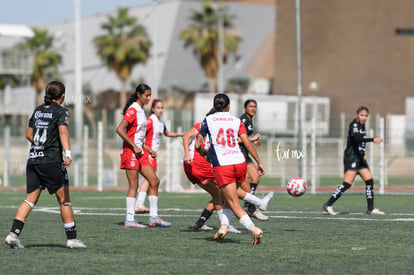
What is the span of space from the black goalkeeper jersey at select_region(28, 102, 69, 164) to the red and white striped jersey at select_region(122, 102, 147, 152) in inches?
123

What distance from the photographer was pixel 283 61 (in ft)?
213

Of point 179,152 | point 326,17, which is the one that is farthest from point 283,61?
point 179,152

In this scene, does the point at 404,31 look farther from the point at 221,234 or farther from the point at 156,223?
the point at 221,234

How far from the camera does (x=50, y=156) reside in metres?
11.2

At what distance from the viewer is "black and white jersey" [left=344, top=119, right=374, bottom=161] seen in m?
17.1

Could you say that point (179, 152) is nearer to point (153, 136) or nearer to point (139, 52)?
point (153, 136)

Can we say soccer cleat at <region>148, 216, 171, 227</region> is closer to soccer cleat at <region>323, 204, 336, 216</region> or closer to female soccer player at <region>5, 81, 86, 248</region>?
female soccer player at <region>5, 81, 86, 248</region>

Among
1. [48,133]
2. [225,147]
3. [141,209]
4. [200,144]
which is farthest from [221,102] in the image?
[141,209]

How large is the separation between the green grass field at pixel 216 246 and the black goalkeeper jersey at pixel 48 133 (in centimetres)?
113

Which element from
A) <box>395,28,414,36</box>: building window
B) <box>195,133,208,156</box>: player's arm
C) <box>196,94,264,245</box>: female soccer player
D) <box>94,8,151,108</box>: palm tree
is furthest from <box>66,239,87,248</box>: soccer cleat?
<box>94,8,151,108</box>: palm tree

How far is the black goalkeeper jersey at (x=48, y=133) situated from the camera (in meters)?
11.2

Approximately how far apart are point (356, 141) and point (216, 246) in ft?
19.9

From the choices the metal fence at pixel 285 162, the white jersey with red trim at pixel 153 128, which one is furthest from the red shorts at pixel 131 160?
the metal fence at pixel 285 162

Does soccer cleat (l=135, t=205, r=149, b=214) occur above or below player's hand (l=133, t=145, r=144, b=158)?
below
